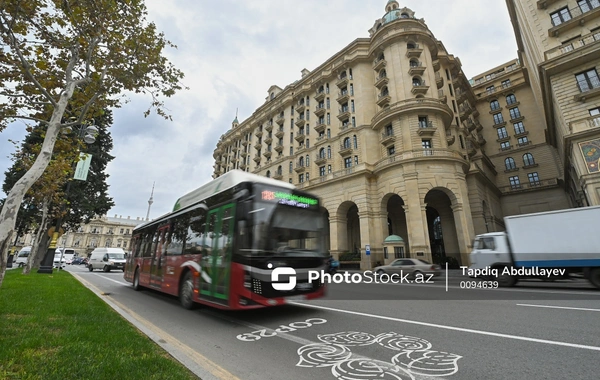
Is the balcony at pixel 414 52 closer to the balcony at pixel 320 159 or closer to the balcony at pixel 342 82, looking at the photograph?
the balcony at pixel 342 82

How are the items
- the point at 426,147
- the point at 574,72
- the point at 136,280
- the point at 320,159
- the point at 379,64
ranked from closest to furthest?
the point at 136,280
the point at 574,72
the point at 426,147
the point at 379,64
the point at 320,159

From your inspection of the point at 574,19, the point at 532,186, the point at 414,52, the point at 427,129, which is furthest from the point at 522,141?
the point at 427,129

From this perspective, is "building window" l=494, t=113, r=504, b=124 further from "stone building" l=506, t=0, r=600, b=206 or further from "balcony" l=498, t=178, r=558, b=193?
"stone building" l=506, t=0, r=600, b=206

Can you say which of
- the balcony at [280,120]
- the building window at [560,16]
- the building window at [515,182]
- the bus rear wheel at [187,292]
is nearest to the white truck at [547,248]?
the bus rear wheel at [187,292]

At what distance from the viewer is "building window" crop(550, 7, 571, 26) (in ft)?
77.9

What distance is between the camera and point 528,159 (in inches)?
1483

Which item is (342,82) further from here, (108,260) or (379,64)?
(108,260)

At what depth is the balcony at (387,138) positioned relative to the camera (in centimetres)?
2858

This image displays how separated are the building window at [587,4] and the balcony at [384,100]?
1722 cm

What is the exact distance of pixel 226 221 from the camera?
647 centimetres

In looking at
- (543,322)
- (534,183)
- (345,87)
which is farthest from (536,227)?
(534,183)

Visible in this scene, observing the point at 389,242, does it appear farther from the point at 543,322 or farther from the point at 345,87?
the point at 345,87

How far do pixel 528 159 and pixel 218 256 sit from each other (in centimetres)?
4733

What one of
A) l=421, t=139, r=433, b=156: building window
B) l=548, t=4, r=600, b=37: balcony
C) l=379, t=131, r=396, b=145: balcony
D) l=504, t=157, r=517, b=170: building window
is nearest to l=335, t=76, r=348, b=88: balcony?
l=379, t=131, r=396, b=145: balcony
